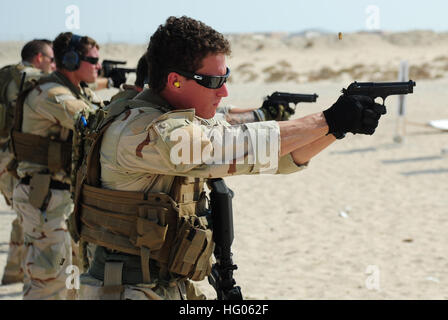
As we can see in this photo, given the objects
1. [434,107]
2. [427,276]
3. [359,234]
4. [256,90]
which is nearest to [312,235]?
[359,234]

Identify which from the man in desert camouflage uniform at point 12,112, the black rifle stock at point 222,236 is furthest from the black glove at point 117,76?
the black rifle stock at point 222,236

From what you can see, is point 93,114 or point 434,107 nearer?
point 93,114

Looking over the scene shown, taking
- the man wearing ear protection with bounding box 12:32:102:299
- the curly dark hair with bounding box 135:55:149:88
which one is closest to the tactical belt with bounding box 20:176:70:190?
the man wearing ear protection with bounding box 12:32:102:299

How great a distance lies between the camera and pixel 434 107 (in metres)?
18.1

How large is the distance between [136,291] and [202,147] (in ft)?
2.33

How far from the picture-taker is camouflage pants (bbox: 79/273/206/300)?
103 inches

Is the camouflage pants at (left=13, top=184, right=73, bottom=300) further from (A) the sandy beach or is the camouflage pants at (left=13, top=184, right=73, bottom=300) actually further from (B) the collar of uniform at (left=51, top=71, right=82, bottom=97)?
(A) the sandy beach

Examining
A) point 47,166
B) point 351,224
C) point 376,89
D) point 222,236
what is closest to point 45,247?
point 47,166

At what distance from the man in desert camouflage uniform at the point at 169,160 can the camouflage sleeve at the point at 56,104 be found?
1.55 m

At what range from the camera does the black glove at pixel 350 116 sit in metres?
2.37

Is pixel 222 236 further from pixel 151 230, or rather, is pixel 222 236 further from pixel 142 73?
pixel 142 73

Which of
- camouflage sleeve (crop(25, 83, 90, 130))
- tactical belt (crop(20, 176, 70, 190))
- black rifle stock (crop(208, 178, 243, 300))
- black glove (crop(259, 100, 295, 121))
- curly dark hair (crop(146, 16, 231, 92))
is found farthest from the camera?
tactical belt (crop(20, 176, 70, 190))

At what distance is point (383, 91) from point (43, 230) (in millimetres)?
2718
